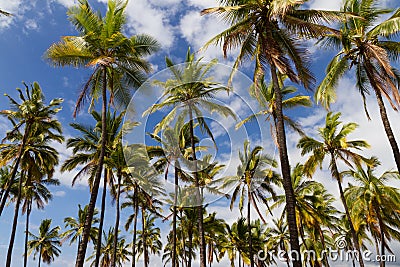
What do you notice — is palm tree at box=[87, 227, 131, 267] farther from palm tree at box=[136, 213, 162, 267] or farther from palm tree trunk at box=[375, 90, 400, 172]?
palm tree trunk at box=[375, 90, 400, 172]

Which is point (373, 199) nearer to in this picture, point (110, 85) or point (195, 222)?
point (195, 222)

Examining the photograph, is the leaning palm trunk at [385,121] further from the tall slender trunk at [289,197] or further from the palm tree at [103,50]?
the palm tree at [103,50]

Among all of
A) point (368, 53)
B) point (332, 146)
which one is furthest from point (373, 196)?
point (368, 53)

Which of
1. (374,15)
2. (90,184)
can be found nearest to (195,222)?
(90,184)

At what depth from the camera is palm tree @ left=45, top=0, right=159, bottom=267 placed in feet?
50.9

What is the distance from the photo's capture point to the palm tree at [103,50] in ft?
50.9

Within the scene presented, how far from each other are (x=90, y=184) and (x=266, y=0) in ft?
60.7

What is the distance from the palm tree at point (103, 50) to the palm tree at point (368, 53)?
33.1 ft

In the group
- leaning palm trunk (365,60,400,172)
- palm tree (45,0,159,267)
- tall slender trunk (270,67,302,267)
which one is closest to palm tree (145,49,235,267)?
palm tree (45,0,159,267)

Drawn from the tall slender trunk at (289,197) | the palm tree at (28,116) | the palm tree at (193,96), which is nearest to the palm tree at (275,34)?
the tall slender trunk at (289,197)

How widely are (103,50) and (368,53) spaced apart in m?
13.2

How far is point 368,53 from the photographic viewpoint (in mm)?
16031

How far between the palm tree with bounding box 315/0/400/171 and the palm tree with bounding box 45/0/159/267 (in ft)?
33.1

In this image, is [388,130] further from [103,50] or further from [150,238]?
[150,238]
